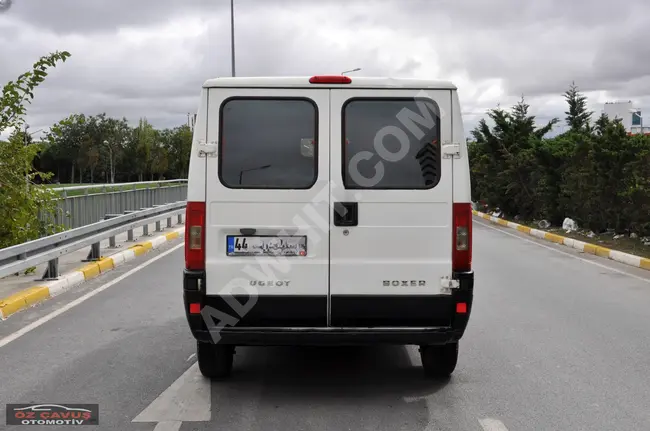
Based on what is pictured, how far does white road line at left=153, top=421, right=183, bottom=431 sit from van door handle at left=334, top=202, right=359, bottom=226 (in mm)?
1604

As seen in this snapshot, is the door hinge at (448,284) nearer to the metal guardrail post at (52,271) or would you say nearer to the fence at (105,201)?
the metal guardrail post at (52,271)

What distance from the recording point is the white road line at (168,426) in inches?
168

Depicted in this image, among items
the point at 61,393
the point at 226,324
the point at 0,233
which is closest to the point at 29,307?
the point at 0,233

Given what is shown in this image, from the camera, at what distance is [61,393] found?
5.01m

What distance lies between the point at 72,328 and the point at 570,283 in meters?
6.80

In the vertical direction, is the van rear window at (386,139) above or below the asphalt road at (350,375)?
above

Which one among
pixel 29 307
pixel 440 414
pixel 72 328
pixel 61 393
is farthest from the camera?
pixel 29 307

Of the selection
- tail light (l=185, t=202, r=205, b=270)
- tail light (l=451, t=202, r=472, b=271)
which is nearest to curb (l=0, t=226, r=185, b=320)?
tail light (l=185, t=202, r=205, b=270)

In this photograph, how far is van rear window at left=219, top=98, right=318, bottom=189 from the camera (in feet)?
15.3

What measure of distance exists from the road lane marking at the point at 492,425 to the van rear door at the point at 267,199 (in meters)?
1.30

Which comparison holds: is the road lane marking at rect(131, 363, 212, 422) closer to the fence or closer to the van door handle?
the van door handle

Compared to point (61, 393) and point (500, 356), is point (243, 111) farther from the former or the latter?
point (500, 356)

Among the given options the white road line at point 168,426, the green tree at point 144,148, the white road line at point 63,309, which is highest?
the green tree at point 144,148

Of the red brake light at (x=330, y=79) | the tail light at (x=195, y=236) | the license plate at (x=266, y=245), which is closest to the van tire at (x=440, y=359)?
the license plate at (x=266, y=245)
